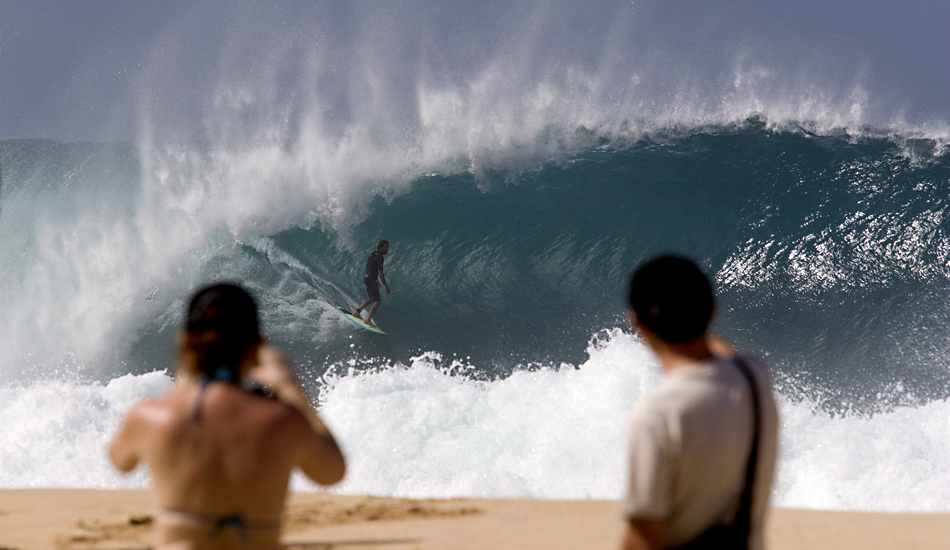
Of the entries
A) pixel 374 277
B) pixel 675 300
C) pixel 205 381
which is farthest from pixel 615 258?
pixel 205 381

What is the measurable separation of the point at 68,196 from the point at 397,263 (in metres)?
8.55

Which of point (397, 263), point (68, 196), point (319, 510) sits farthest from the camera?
point (68, 196)

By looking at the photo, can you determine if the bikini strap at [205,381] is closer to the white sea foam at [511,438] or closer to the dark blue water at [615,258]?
the white sea foam at [511,438]

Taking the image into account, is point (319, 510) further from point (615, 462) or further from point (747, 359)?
point (747, 359)

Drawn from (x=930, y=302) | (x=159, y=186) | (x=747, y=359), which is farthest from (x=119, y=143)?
(x=747, y=359)

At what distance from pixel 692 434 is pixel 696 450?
31 mm

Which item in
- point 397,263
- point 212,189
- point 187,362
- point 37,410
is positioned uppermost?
point 212,189

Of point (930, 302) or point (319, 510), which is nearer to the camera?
point (319, 510)

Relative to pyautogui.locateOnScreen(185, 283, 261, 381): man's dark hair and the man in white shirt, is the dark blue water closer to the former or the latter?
pyautogui.locateOnScreen(185, 283, 261, 381): man's dark hair

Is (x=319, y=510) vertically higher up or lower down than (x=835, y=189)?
lower down

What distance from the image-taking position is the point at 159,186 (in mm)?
14250

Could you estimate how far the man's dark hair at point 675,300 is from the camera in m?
1.31

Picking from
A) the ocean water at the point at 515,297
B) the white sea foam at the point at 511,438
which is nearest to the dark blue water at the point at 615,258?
the ocean water at the point at 515,297

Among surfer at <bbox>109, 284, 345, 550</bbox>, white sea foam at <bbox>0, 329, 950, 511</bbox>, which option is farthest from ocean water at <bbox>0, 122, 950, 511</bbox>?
surfer at <bbox>109, 284, 345, 550</bbox>
